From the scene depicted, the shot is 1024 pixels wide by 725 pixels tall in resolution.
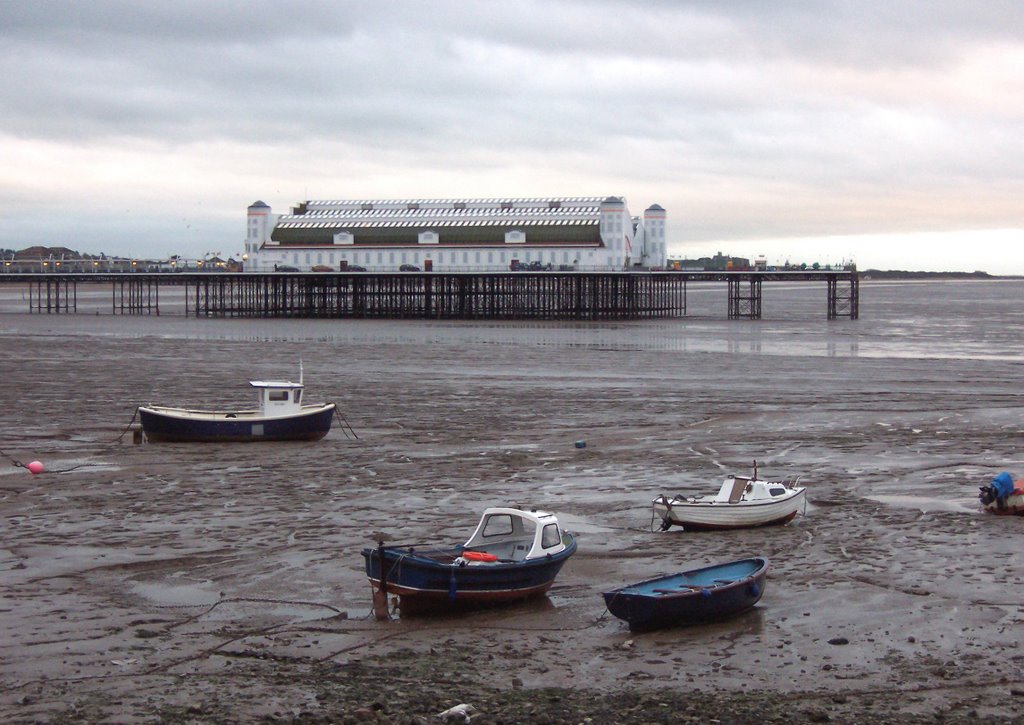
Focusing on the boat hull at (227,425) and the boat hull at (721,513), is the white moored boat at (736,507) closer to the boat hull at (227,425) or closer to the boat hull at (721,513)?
the boat hull at (721,513)

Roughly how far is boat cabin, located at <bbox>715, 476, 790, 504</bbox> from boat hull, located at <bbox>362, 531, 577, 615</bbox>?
5235 mm

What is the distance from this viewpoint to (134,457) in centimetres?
2716

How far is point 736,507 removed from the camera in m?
19.9

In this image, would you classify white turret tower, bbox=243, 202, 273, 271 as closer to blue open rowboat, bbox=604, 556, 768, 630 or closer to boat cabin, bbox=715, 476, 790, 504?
boat cabin, bbox=715, 476, 790, 504

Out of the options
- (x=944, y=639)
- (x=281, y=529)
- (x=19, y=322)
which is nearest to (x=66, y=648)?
(x=281, y=529)

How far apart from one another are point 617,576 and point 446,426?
15.6 metres

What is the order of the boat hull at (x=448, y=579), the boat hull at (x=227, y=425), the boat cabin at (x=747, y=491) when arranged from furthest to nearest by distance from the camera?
1. the boat hull at (x=227, y=425)
2. the boat cabin at (x=747, y=491)
3. the boat hull at (x=448, y=579)

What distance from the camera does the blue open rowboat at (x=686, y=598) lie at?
14523mm

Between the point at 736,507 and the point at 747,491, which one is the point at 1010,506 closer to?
the point at 747,491

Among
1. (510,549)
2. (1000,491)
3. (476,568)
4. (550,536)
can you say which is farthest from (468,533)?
(1000,491)

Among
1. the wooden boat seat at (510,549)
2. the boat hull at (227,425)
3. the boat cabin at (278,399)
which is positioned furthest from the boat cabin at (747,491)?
the boat cabin at (278,399)

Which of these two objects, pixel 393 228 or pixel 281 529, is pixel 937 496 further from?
pixel 393 228

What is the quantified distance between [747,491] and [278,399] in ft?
45.2

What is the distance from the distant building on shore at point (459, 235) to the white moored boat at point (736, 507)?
3188 inches
